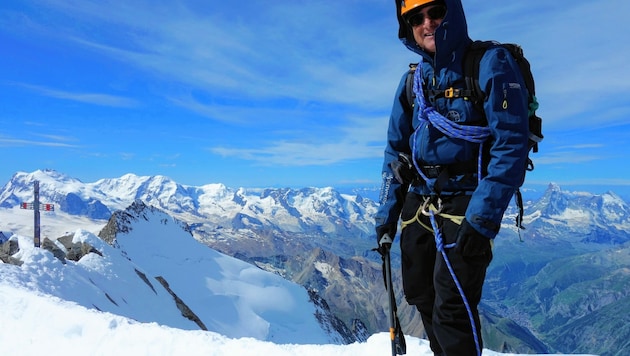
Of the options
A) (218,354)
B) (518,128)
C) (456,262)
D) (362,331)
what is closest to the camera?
(518,128)

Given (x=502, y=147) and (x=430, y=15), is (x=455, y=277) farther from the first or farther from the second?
(x=430, y=15)

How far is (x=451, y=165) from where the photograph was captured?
509 cm

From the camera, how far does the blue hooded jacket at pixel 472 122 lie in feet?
14.5

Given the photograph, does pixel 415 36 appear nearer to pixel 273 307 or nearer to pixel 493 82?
pixel 493 82

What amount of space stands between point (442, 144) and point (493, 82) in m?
0.90

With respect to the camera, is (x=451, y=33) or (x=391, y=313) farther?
(x=391, y=313)

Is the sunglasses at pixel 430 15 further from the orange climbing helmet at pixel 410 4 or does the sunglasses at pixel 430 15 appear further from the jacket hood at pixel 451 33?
the jacket hood at pixel 451 33

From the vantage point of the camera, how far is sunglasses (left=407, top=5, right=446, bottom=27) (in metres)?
5.09

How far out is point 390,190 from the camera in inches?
238

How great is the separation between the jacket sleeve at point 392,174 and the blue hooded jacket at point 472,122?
0.05ft

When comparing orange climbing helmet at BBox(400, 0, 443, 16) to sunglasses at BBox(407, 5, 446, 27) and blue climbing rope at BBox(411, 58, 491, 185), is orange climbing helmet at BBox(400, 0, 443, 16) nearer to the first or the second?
sunglasses at BBox(407, 5, 446, 27)

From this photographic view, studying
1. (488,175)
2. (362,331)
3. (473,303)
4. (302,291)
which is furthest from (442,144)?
(362,331)

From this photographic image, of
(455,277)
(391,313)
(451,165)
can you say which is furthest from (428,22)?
(391,313)

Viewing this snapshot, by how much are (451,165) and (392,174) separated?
3.53ft
